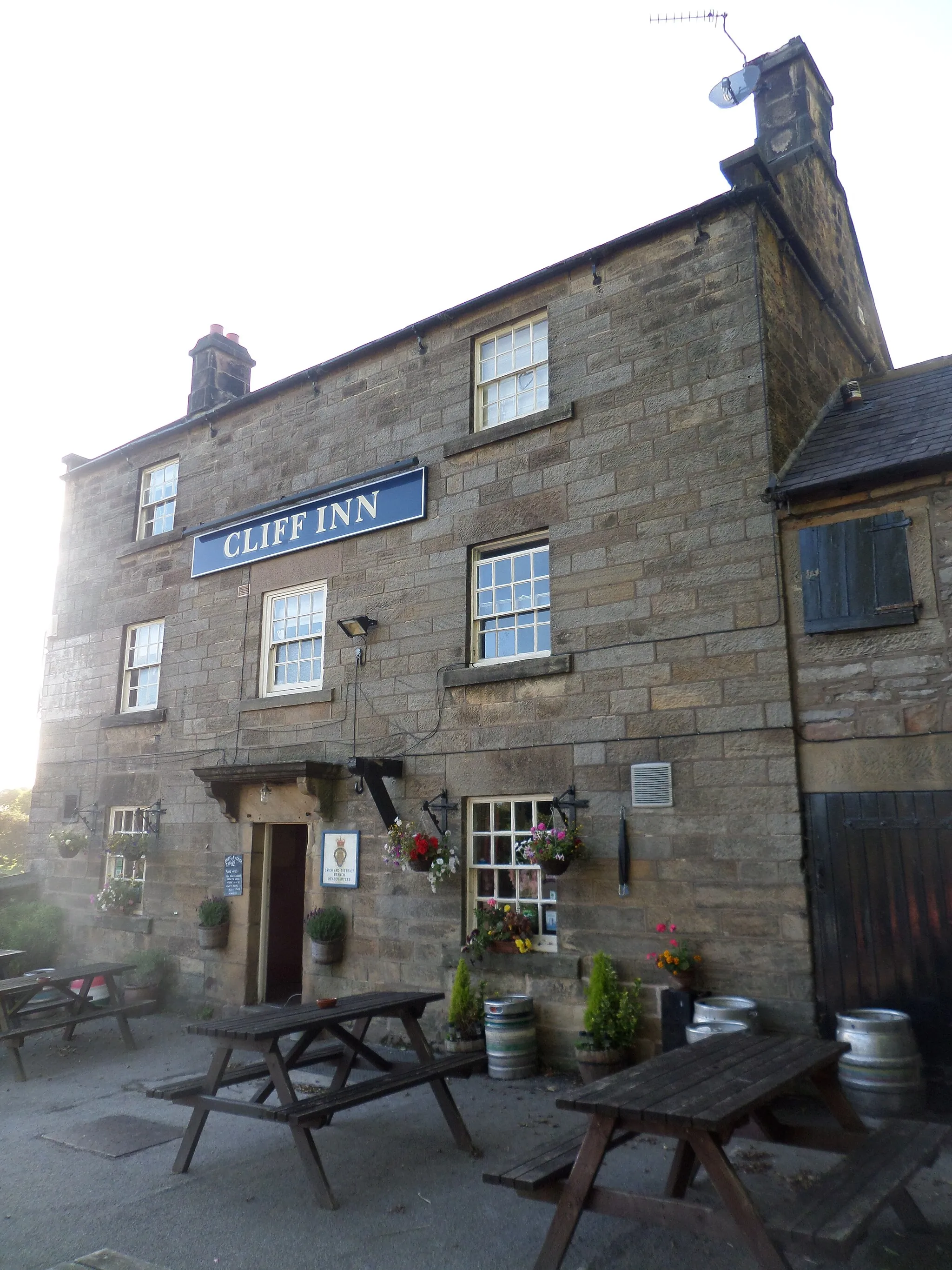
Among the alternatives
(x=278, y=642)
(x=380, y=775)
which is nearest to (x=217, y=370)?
(x=278, y=642)

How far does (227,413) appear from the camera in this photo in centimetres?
1246

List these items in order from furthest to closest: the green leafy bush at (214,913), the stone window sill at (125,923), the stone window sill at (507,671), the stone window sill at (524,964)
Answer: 1. the stone window sill at (125,923)
2. the green leafy bush at (214,913)
3. the stone window sill at (507,671)
4. the stone window sill at (524,964)

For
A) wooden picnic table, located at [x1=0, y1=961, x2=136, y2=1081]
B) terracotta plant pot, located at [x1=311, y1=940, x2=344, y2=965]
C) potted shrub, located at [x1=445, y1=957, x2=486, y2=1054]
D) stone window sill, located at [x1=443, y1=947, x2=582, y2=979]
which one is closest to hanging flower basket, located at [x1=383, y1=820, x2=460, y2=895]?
stone window sill, located at [x1=443, y1=947, x2=582, y2=979]

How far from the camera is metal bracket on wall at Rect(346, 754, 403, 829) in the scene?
29.1ft

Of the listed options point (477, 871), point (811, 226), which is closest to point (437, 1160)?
point (477, 871)

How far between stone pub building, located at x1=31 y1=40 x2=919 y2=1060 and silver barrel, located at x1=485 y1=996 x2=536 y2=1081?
232mm

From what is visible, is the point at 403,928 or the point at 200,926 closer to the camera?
the point at 403,928

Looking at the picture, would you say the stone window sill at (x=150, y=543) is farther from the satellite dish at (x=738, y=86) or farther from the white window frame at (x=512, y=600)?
the satellite dish at (x=738, y=86)

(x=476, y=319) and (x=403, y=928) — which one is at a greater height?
(x=476, y=319)

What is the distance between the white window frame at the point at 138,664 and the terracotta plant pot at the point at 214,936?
3.32 metres

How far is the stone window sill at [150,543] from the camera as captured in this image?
1258 centimetres

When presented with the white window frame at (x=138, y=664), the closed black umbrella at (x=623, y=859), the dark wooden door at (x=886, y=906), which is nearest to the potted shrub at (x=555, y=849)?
the closed black umbrella at (x=623, y=859)

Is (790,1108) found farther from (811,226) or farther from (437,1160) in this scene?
(811,226)

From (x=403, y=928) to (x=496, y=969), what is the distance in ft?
3.88
